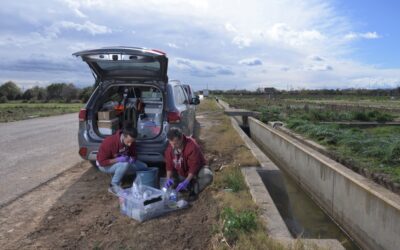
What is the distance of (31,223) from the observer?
17.4 ft

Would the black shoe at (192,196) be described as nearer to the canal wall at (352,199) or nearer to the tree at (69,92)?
the canal wall at (352,199)

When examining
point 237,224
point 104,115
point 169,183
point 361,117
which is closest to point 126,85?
point 104,115

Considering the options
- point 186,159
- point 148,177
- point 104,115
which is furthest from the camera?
point 104,115

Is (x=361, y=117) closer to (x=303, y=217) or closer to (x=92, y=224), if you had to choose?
(x=303, y=217)

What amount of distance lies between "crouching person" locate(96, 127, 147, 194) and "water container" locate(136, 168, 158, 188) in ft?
0.85

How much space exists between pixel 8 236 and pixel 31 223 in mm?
463

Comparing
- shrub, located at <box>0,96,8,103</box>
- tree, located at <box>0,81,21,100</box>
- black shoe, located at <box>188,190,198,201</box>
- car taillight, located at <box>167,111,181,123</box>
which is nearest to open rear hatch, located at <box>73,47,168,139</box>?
car taillight, located at <box>167,111,181,123</box>

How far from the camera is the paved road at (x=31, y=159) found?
7.48 m

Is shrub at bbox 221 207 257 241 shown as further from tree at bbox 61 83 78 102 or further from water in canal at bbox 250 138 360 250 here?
tree at bbox 61 83 78 102

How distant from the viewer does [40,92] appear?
7994 cm

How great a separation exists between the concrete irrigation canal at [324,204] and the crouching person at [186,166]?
0.86 metres

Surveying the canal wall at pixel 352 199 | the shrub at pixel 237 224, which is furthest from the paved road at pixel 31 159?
the canal wall at pixel 352 199

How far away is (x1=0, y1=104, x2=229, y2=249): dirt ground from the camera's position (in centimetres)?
455

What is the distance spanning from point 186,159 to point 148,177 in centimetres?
76
